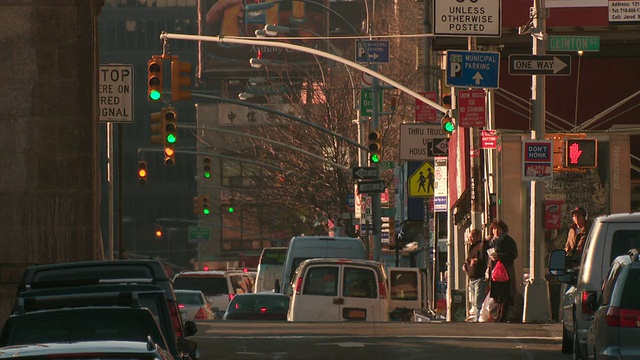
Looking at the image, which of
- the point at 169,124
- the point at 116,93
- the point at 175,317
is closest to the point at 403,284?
the point at 169,124

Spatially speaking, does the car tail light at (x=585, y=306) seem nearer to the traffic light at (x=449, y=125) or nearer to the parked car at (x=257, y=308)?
the parked car at (x=257, y=308)

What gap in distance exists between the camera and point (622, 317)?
11633 mm

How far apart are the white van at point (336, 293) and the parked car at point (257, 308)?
12.6ft

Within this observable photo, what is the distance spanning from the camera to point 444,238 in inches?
2048

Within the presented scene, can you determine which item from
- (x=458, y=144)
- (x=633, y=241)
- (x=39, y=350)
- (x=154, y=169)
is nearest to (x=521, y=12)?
(x=458, y=144)

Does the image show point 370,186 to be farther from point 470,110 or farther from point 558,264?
point 558,264

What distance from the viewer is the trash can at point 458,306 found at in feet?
110

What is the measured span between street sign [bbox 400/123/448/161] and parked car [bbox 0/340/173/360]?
30.3 metres

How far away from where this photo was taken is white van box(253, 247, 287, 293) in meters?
47.8

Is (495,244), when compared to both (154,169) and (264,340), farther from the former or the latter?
(154,169)

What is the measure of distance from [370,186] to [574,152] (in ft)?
54.2

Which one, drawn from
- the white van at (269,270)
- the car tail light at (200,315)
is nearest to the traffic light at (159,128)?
the car tail light at (200,315)

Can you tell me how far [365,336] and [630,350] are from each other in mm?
9528

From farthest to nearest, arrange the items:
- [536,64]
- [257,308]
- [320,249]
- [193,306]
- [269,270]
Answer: [269,270] → [320,249] → [257,308] → [193,306] → [536,64]
